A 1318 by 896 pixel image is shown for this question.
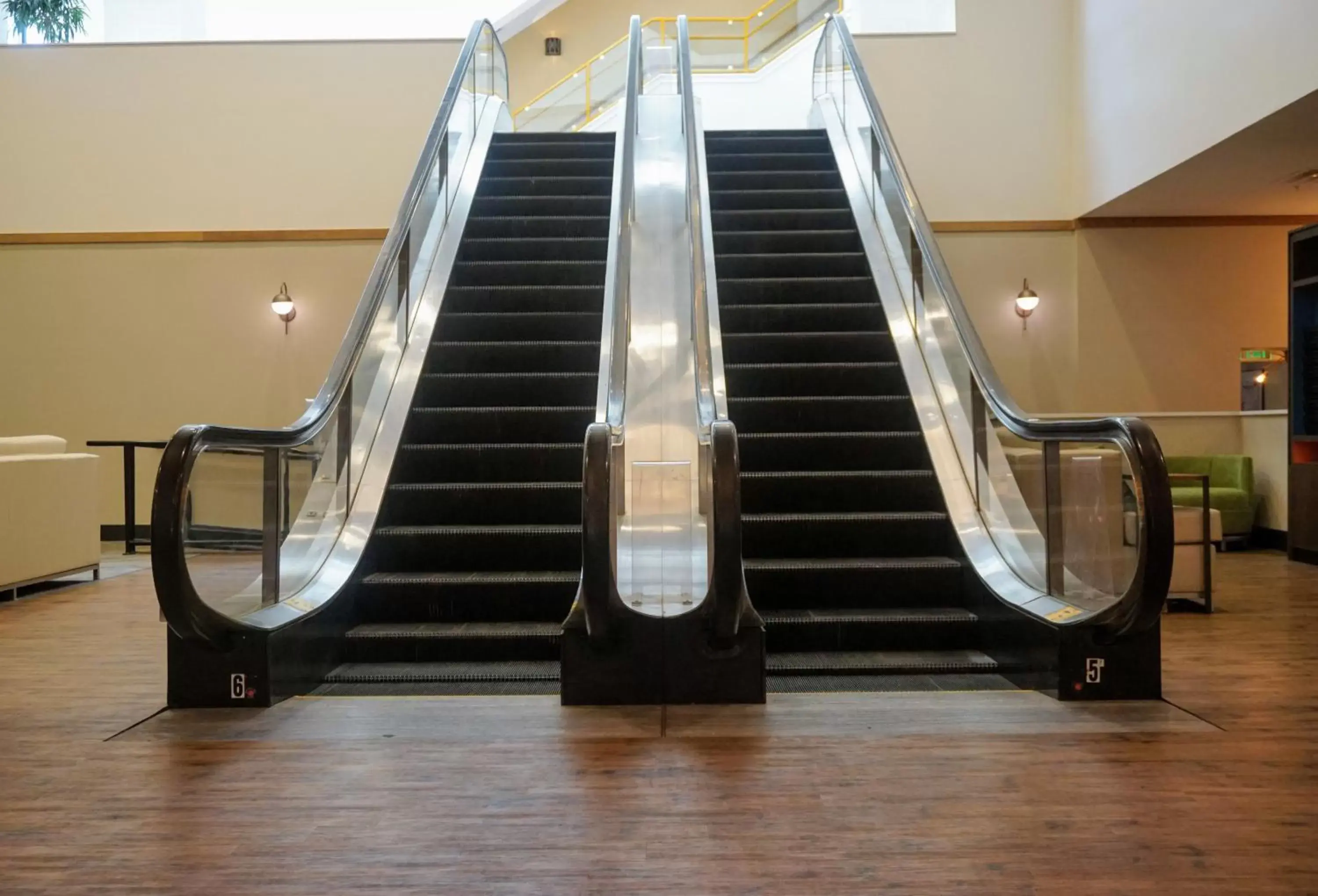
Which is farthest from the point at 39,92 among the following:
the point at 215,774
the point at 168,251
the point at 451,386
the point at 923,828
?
the point at 923,828

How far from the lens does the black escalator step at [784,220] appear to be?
7602 millimetres

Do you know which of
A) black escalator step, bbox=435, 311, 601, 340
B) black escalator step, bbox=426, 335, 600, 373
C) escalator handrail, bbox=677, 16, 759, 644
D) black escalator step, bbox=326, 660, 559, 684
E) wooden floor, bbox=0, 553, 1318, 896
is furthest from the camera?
black escalator step, bbox=435, 311, 601, 340

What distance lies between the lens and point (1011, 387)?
A: 1044cm

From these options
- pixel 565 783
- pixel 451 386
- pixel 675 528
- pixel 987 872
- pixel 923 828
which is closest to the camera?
pixel 987 872

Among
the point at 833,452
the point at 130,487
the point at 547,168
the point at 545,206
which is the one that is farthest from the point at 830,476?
the point at 130,487

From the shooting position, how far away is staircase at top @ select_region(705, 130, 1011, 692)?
14.3ft

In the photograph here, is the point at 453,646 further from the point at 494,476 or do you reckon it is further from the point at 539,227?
the point at 539,227

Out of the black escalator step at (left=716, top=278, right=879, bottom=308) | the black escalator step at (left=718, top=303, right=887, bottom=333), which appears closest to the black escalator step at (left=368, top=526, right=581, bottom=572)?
the black escalator step at (left=718, top=303, right=887, bottom=333)

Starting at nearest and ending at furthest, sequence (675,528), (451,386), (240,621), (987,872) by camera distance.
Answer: (987,872), (240,621), (675,528), (451,386)

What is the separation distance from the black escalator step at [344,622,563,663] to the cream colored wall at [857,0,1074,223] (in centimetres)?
763

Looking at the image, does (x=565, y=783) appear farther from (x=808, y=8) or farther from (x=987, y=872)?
(x=808, y=8)

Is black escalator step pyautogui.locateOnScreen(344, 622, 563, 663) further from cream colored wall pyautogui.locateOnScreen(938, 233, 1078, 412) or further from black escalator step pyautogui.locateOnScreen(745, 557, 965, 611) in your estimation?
cream colored wall pyautogui.locateOnScreen(938, 233, 1078, 412)

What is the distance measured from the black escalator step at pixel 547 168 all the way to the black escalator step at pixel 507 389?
120 inches

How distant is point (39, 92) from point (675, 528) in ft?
31.0
